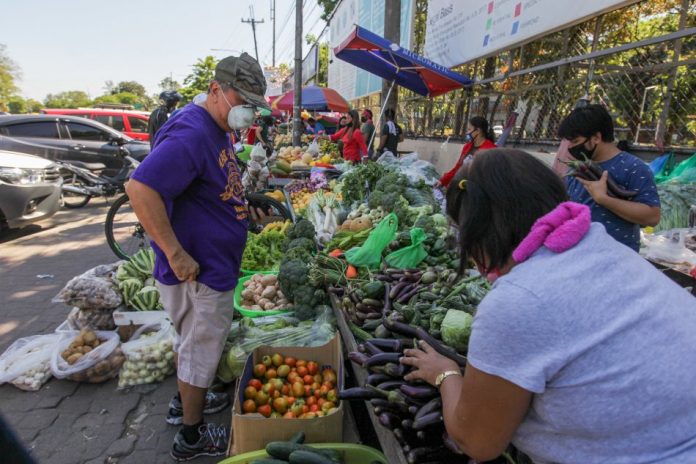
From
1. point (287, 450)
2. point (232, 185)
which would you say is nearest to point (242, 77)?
point (232, 185)

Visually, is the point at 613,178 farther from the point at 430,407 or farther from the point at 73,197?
the point at 73,197

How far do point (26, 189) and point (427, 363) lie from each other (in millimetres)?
7991

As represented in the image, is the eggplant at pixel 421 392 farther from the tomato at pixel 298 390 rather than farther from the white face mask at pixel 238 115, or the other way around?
the white face mask at pixel 238 115

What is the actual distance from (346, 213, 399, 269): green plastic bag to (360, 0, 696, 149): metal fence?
10.8ft

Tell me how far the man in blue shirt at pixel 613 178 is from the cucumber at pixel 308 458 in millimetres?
2153

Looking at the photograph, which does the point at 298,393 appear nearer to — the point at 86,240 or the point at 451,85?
the point at 86,240

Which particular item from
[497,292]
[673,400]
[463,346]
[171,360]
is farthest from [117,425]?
[673,400]

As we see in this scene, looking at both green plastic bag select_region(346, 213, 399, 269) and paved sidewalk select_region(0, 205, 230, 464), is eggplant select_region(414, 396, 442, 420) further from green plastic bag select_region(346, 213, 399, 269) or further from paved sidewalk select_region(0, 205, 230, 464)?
green plastic bag select_region(346, 213, 399, 269)

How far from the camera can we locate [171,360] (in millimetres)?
3787

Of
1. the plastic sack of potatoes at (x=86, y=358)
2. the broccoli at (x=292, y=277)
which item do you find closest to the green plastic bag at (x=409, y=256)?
the broccoli at (x=292, y=277)

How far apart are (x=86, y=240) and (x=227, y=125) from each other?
6431 millimetres

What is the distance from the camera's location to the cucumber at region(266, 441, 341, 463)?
2215 mm

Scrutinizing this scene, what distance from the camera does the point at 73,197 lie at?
10.8 m

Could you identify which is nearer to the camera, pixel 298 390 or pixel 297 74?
pixel 298 390
